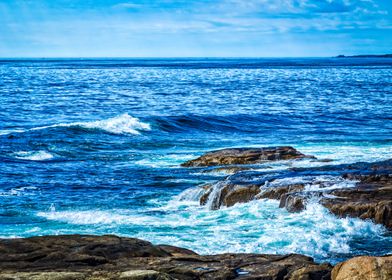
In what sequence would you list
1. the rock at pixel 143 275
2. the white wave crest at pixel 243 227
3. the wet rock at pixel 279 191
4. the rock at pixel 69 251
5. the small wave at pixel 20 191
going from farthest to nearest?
the small wave at pixel 20 191 → the wet rock at pixel 279 191 → the white wave crest at pixel 243 227 → the rock at pixel 69 251 → the rock at pixel 143 275

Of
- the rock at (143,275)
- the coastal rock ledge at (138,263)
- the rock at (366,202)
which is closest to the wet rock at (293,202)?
the rock at (366,202)

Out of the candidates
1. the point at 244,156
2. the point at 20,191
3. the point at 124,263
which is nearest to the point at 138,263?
the point at 124,263

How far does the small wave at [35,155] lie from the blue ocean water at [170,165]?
53mm

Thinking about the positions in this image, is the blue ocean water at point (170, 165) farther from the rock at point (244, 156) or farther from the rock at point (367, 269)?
the rock at point (367, 269)

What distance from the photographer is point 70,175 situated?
1080 inches

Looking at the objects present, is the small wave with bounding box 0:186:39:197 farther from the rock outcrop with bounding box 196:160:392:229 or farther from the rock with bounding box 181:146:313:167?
the rock with bounding box 181:146:313:167

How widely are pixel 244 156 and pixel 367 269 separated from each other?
18933 millimetres

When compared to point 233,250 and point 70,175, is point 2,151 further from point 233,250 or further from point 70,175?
point 233,250

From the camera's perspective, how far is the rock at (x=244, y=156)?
2795cm

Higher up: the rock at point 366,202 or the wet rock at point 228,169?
the rock at point 366,202

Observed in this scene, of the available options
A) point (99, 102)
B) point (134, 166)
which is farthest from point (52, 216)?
point (99, 102)

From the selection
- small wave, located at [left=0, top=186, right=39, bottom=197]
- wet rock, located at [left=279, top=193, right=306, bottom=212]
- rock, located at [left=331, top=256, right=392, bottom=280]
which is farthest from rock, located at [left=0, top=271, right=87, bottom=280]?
small wave, located at [left=0, top=186, right=39, bottom=197]

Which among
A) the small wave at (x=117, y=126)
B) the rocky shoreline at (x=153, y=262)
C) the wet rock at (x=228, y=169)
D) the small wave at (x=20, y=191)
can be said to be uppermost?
the rocky shoreline at (x=153, y=262)

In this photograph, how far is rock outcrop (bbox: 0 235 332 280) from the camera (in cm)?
946
